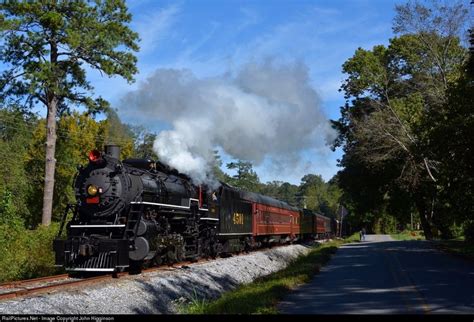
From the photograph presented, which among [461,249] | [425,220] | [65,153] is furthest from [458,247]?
[65,153]

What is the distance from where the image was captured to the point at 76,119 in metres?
48.9

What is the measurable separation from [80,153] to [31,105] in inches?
761

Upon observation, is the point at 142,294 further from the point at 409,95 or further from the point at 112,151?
the point at 409,95

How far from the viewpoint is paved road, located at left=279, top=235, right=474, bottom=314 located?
30.9 feet

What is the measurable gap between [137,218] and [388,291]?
6.79 meters

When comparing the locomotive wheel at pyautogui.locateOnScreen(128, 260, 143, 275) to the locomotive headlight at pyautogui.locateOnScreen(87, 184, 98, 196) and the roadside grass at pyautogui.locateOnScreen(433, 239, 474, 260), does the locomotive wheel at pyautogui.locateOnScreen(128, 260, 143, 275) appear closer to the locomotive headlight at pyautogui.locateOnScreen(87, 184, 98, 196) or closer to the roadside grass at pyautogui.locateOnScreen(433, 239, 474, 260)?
the locomotive headlight at pyautogui.locateOnScreen(87, 184, 98, 196)

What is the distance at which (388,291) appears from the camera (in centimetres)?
1153

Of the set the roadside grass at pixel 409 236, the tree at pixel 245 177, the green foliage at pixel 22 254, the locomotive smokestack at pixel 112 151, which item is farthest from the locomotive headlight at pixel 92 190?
the tree at pixel 245 177

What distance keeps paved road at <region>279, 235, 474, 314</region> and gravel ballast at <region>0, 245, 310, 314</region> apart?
8.88ft

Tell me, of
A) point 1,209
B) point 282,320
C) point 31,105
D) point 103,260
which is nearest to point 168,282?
point 103,260

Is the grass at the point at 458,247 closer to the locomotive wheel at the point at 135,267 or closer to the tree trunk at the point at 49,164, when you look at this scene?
the locomotive wheel at the point at 135,267

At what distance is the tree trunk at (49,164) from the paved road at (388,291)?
14.8 meters

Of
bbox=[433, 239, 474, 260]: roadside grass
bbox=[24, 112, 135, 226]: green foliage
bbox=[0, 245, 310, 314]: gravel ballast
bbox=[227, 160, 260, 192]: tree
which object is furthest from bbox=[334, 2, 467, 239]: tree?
bbox=[227, 160, 260, 192]: tree

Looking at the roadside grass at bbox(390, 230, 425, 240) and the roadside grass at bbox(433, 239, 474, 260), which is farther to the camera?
the roadside grass at bbox(390, 230, 425, 240)
